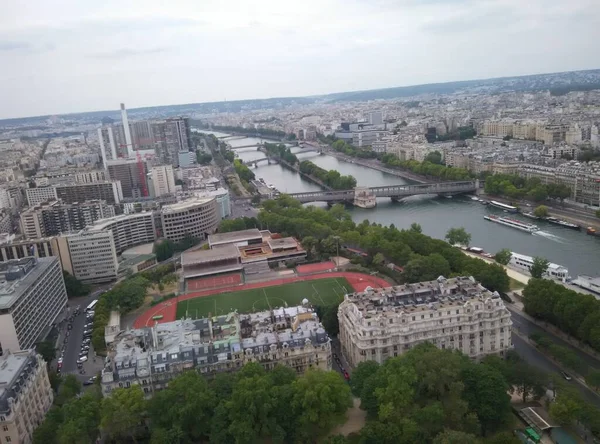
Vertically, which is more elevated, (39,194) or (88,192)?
(88,192)

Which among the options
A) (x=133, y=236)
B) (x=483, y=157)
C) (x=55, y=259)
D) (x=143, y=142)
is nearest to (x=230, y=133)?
(x=143, y=142)

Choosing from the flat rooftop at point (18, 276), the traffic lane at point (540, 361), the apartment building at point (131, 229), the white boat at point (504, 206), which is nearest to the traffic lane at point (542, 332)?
the traffic lane at point (540, 361)

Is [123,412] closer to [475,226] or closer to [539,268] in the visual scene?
[539,268]

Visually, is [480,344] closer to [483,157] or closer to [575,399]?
[575,399]

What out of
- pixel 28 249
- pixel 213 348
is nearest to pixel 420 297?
pixel 213 348

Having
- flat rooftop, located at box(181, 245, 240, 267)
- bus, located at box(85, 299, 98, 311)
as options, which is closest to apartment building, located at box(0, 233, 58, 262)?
bus, located at box(85, 299, 98, 311)

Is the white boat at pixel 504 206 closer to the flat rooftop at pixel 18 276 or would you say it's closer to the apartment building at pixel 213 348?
the apartment building at pixel 213 348
